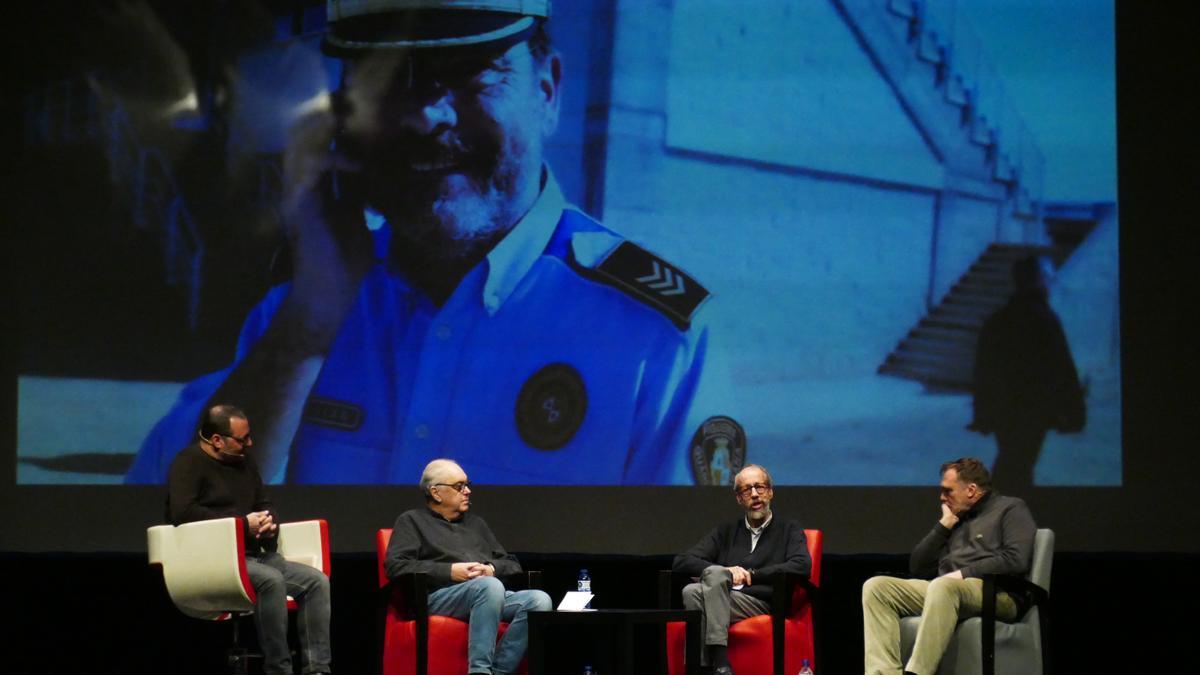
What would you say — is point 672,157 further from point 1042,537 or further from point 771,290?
point 1042,537

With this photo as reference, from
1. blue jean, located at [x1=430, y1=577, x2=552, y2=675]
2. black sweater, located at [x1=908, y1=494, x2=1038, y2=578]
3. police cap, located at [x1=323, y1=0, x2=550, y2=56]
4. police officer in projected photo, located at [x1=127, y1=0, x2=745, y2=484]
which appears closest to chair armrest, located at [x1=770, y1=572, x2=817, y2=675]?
black sweater, located at [x1=908, y1=494, x2=1038, y2=578]

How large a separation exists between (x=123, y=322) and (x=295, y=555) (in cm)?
146

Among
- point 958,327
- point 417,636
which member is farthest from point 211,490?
point 958,327

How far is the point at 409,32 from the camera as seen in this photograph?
227 inches

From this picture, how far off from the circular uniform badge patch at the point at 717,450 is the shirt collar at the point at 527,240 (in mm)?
1039

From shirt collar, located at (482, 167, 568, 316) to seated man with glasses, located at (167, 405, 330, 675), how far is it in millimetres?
1375

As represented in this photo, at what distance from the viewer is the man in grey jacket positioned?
4547 millimetres

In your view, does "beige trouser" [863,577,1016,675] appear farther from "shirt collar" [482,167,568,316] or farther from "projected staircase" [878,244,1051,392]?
"shirt collar" [482,167,568,316]

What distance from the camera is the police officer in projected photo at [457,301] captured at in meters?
5.71

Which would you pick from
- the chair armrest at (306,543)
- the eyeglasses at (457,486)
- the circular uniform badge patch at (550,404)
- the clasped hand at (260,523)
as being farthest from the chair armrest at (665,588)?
the clasped hand at (260,523)

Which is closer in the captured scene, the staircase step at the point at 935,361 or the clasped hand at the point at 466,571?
the clasped hand at the point at 466,571

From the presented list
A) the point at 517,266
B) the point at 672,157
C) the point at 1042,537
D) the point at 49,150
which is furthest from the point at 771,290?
the point at 49,150

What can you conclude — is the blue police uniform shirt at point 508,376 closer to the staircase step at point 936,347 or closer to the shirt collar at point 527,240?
the shirt collar at point 527,240

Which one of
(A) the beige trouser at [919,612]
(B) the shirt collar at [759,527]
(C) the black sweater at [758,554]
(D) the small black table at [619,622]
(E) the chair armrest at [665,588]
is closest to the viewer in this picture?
(D) the small black table at [619,622]
